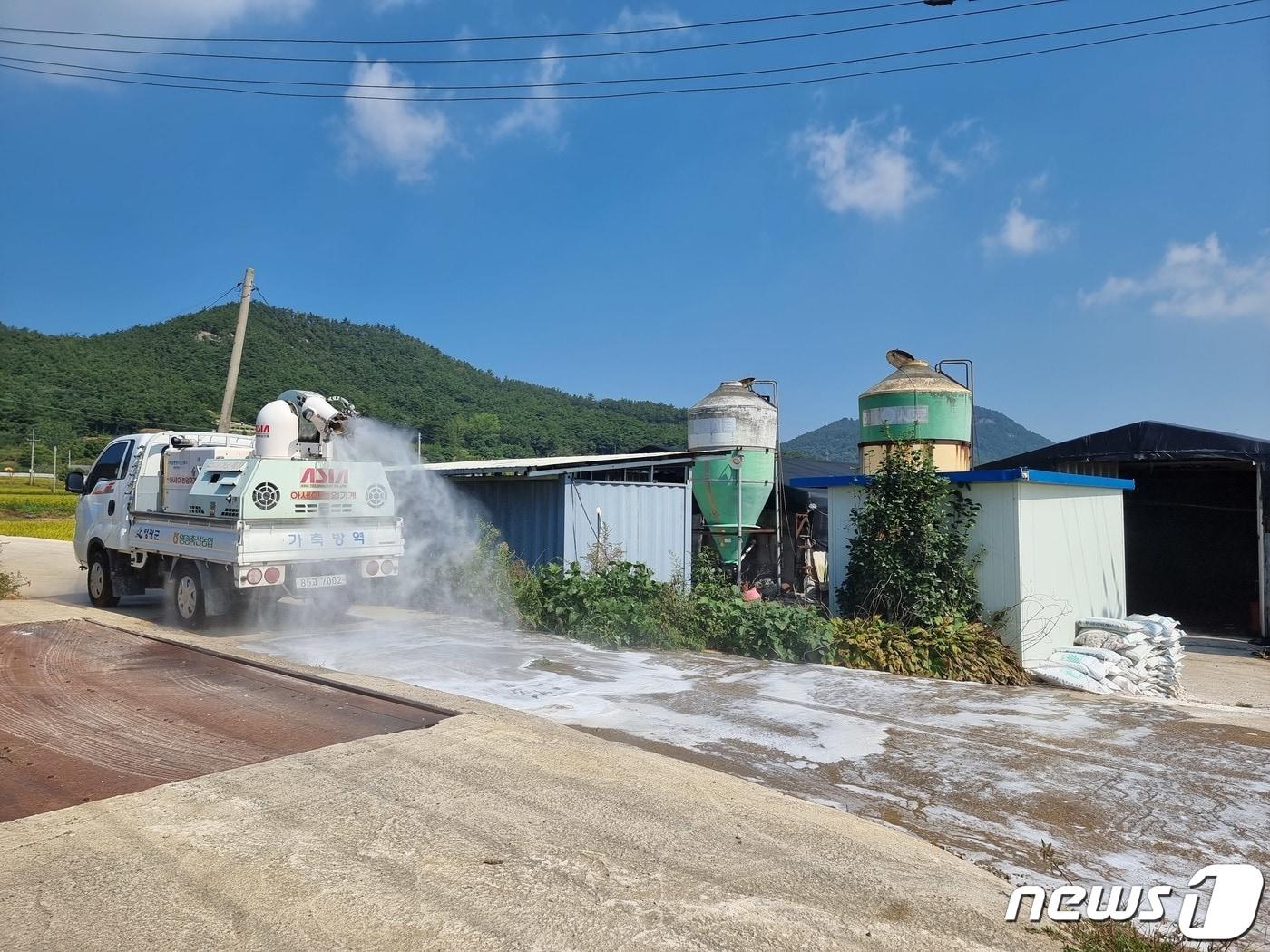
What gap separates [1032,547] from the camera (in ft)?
34.7

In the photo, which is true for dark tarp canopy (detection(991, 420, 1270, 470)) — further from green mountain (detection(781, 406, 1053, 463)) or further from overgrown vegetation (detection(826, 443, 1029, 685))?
green mountain (detection(781, 406, 1053, 463))

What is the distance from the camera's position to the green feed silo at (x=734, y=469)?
17.5m

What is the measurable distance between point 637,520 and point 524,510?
2.08 metres

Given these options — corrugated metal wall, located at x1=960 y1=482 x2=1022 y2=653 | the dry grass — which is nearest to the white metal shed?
corrugated metal wall, located at x1=960 y1=482 x2=1022 y2=653

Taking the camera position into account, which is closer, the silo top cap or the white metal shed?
the white metal shed

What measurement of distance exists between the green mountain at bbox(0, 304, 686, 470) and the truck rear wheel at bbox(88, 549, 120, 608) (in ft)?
103

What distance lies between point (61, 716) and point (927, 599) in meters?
9.04

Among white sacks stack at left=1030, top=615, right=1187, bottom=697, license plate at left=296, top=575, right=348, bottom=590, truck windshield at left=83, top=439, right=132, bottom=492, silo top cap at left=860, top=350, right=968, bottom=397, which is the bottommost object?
white sacks stack at left=1030, top=615, right=1187, bottom=697

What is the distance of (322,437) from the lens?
1184 centimetres

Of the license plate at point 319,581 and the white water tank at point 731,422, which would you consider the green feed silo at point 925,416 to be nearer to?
A: the white water tank at point 731,422

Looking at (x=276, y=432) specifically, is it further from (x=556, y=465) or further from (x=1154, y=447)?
(x=1154, y=447)

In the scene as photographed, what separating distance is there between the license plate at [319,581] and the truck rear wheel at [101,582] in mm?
4417

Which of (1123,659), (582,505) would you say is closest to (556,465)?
(582,505)

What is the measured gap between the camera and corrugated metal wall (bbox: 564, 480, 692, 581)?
539 inches
